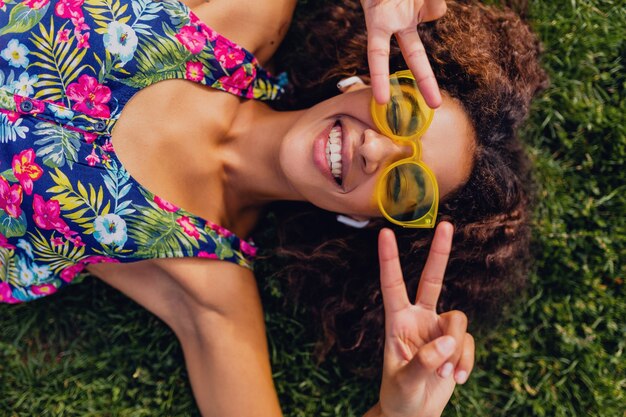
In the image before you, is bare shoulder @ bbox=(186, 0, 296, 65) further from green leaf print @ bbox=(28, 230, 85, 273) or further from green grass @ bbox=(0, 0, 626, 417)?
green grass @ bbox=(0, 0, 626, 417)

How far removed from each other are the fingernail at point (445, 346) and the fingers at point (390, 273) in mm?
261

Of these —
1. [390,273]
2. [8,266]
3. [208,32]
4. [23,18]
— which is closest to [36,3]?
[23,18]

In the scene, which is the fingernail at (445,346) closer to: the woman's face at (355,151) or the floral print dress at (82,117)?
the woman's face at (355,151)

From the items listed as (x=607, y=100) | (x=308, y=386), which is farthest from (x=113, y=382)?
(x=607, y=100)

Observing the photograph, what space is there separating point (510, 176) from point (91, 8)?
193 centimetres

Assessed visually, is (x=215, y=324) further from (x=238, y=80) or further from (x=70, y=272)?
(x=238, y=80)

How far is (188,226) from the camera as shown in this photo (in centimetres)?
269

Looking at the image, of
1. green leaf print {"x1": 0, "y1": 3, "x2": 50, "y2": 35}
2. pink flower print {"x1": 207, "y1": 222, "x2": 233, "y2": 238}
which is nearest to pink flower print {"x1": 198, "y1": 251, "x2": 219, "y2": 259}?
pink flower print {"x1": 207, "y1": 222, "x2": 233, "y2": 238}

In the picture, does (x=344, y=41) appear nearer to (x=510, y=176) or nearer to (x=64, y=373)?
(x=510, y=176)

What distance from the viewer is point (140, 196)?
2539 millimetres

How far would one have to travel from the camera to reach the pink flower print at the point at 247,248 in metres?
2.92

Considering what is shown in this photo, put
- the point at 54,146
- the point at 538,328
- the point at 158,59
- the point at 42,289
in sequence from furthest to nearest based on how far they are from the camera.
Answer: the point at 538,328 → the point at 42,289 → the point at 158,59 → the point at 54,146

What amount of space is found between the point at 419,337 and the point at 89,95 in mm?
1655

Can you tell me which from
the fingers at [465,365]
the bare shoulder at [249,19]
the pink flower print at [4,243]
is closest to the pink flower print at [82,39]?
the bare shoulder at [249,19]
